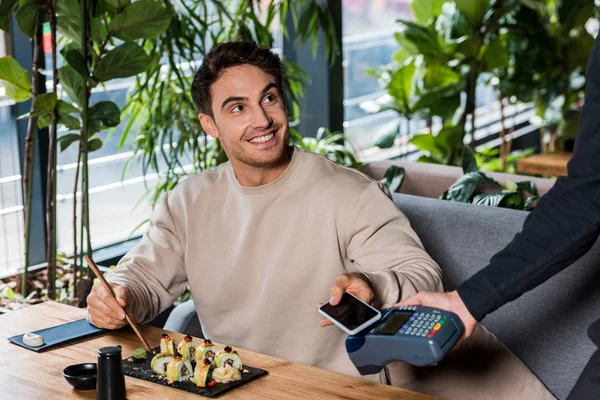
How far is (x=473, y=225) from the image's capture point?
2.60 m

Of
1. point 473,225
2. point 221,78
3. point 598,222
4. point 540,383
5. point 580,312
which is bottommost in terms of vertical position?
point 540,383

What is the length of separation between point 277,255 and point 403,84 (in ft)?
8.94

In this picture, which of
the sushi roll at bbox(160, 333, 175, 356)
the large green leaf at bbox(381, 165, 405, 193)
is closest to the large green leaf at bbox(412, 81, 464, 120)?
the large green leaf at bbox(381, 165, 405, 193)

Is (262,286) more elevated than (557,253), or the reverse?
(557,253)

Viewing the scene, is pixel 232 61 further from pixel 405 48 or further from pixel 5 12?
pixel 405 48

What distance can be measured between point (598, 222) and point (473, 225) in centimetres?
109

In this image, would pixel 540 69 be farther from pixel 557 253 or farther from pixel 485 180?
pixel 557 253

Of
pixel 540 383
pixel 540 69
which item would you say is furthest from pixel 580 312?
pixel 540 69

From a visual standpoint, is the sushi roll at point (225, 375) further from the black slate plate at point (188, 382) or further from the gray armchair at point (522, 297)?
the gray armchair at point (522, 297)

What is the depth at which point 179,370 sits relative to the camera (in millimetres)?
1749

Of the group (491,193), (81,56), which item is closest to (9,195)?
(81,56)

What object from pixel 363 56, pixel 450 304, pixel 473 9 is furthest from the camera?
pixel 363 56

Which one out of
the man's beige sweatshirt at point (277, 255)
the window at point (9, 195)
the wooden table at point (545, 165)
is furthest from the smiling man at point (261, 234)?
the wooden table at point (545, 165)

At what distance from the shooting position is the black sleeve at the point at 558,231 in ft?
4.90
